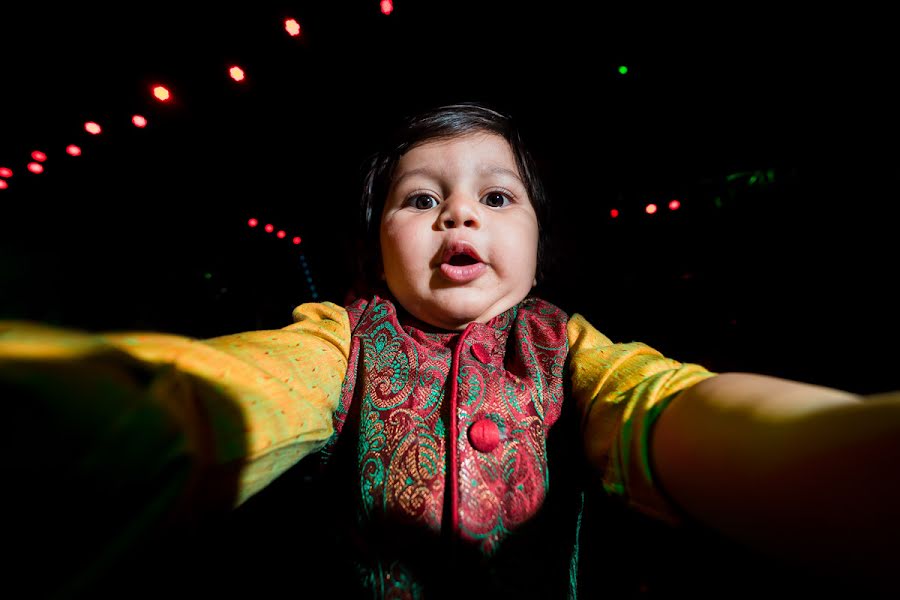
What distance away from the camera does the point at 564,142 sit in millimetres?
1080

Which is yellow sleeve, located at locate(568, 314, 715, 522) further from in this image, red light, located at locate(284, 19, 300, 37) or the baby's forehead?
red light, located at locate(284, 19, 300, 37)

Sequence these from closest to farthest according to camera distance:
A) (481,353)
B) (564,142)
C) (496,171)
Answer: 1. (481,353)
2. (496,171)
3. (564,142)

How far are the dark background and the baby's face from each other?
324mm

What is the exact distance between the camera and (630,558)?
0.96 m

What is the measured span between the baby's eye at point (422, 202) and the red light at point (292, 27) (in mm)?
566

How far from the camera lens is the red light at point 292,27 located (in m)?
0.84

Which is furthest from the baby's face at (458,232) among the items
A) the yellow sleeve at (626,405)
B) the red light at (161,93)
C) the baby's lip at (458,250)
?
the red light at (161,93)

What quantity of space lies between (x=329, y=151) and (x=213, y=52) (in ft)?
1.22

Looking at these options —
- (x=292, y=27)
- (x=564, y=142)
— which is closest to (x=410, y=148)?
(x=292, y=27)

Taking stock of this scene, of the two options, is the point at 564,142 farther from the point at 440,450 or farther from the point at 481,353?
the point at 440,450

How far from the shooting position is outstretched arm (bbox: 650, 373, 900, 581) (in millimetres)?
255

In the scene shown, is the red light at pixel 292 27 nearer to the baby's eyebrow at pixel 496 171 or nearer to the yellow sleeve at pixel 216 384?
the baby's eyebrow at pixel 496 171

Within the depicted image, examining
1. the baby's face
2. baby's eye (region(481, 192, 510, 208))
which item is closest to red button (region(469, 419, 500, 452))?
the baby's face

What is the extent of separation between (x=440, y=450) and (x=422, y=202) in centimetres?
54
